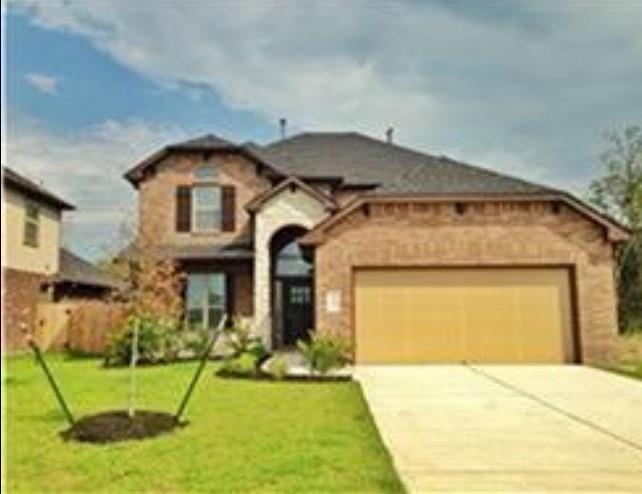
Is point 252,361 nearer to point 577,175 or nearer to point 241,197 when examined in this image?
point 241,197

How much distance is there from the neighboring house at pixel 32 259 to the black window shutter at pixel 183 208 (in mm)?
4788

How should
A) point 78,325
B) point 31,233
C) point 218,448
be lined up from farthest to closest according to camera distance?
point 31,233 → point 78,325 → point 218,448

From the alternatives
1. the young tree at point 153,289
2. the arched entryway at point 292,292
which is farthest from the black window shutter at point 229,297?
the arched entryway at point 292,292

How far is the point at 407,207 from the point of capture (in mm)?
20781

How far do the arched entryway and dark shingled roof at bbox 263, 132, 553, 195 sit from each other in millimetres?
3038

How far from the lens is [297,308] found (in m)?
28.0

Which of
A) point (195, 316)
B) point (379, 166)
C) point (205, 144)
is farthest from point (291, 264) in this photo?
point (205, 144)

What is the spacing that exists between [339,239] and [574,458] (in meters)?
13.0

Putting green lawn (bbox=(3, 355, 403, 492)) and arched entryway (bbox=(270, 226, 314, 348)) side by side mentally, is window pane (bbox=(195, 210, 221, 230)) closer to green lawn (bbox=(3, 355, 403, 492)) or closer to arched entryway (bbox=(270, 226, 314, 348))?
arched entryway (bbox=(270, 226, 314, 348))

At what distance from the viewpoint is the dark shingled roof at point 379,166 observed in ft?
70.1

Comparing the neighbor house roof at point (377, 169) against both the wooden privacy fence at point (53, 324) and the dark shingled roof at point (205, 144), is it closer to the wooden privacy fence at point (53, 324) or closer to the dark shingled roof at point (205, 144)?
the dark shingled roof at point (205, 144)

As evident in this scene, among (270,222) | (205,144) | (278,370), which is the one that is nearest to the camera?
(278,370)

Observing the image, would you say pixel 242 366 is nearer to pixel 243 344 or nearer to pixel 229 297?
pixel 243 344

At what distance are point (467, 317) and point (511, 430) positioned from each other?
407 inches
